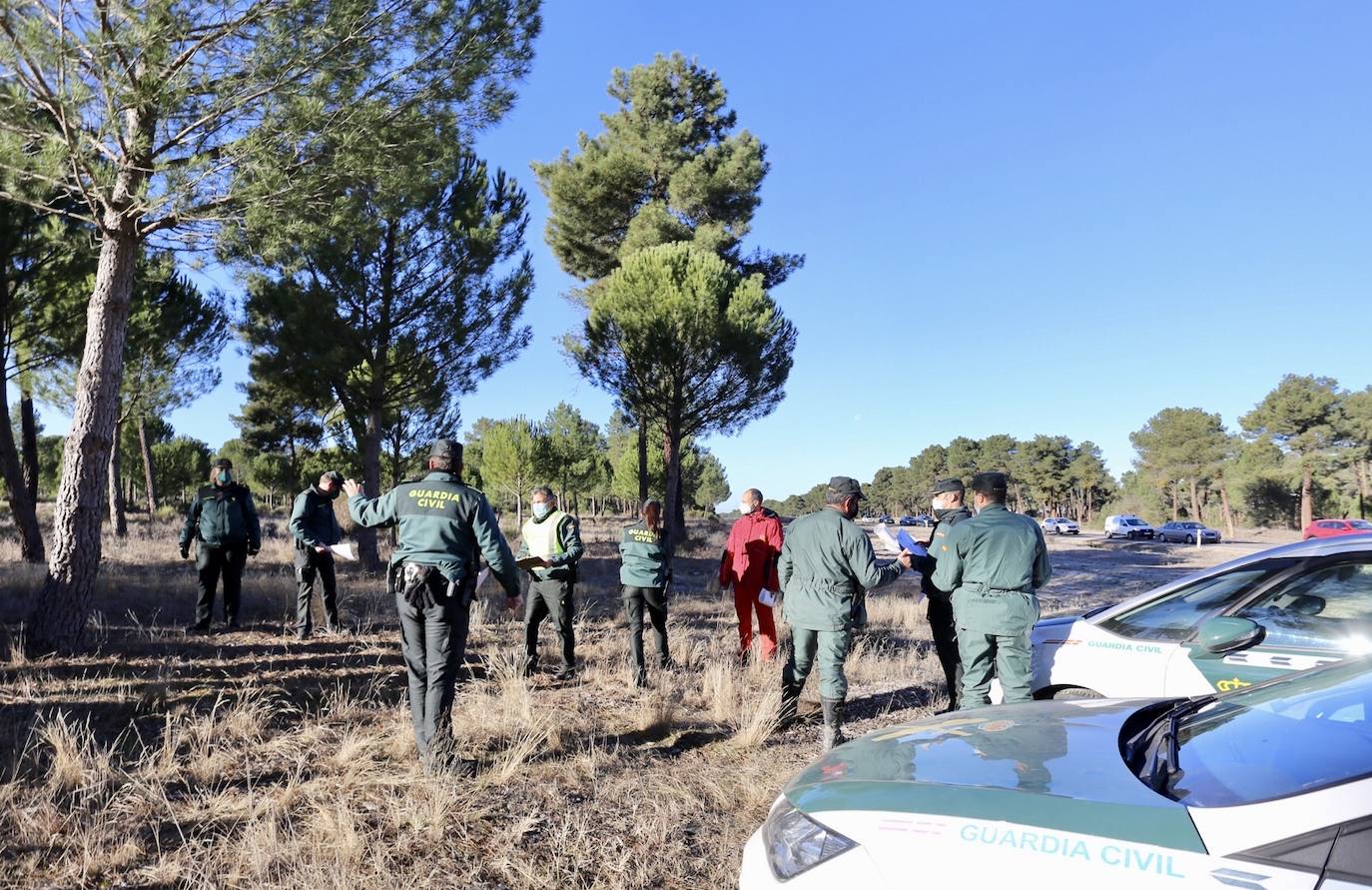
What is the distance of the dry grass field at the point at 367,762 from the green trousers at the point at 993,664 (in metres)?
1.03

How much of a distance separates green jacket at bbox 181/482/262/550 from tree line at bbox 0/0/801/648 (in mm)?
1050

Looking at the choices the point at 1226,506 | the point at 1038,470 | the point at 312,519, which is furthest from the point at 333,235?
the point at 1038,470

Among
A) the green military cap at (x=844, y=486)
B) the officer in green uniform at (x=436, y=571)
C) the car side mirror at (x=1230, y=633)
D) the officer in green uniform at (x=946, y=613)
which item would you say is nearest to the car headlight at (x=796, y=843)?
A: the car side mirror at (x=1230, y=633)

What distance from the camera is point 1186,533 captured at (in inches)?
1522

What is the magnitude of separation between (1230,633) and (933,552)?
90.6 inches

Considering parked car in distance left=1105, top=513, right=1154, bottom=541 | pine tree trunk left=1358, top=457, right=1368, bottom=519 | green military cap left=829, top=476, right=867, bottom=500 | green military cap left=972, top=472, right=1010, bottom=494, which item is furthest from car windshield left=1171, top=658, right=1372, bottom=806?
pine tree trunk left=1358, top=457, right=1368, bottom=519

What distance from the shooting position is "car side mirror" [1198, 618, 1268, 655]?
2.96 meters

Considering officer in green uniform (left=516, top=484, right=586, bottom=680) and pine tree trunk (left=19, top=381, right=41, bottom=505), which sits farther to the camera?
pine tree trunk (left=19, top=381, right=41, bottom=505)

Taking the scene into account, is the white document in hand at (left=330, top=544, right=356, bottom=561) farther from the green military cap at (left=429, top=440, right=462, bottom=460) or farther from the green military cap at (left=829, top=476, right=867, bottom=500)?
the green military cap at (left=829, top=476, right=867, bottom=500)

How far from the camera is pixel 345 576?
12.2 meters

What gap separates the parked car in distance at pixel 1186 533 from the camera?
3778 cm

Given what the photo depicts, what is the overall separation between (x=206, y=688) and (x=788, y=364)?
15.8 m

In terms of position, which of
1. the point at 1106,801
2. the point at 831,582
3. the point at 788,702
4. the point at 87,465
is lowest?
the point at 788,702

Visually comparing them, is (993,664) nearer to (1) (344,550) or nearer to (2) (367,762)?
(2) (367,762)
